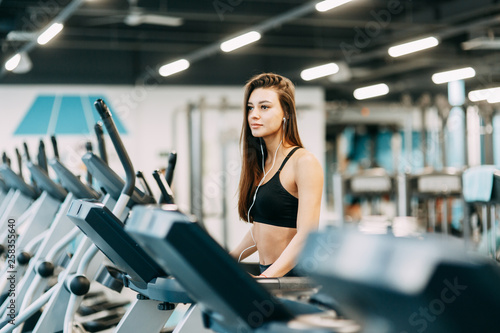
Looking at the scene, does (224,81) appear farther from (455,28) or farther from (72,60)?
(455,28)

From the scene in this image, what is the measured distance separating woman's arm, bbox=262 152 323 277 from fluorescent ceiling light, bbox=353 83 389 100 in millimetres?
9073

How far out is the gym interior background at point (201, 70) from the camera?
334 inches

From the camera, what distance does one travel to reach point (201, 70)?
10.8 m

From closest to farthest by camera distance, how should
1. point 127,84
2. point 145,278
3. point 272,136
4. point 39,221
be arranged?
point 145,278 → point 272,136 → point 39,221 → point 127,84

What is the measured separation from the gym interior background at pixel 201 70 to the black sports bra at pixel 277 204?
584 centimetres

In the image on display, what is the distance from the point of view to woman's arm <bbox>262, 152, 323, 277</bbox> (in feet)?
6.55

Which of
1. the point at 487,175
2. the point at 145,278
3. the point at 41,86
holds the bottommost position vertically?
the point at 145,278

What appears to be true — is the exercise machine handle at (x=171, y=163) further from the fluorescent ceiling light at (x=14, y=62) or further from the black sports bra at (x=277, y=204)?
the fluorescent ceiling light at (x=14, y=62)

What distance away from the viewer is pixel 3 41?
9.44 m

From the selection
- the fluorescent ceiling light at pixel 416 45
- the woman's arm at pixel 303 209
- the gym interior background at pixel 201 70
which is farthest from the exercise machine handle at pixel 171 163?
the gym interior background at pixel 201 70

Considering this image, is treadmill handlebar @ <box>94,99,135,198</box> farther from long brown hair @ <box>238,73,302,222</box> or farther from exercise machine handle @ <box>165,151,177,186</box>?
long brown hair @ <box>238,73,302,222</box>

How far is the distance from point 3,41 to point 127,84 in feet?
7.06

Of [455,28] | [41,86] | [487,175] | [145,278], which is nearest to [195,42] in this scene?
[41,86]

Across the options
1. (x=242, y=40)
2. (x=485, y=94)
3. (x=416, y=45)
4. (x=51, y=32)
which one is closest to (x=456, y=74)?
(x=485, y=94)
